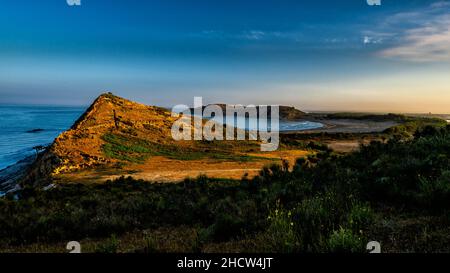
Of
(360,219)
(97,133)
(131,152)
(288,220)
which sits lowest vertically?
(131,152)

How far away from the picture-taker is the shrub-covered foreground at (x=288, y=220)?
212 inches

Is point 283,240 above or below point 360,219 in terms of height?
below

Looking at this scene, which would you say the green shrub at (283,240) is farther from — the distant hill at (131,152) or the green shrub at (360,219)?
the distant hill at (131,152)

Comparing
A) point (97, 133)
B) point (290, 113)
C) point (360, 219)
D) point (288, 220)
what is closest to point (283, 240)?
point (288, 220)

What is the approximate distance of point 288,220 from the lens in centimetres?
641

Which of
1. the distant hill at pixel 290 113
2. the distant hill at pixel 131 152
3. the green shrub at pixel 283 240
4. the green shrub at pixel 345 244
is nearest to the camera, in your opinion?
the green shrub at pixel 345 244

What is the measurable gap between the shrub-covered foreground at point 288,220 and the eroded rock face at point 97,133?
9.91 metres

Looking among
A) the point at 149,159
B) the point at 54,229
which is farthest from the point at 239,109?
the point at 54,229

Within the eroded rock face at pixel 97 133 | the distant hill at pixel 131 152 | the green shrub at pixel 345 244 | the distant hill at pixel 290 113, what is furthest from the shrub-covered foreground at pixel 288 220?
the distant hill at pixel 290 113

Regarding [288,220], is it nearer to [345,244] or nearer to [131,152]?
[345,244]

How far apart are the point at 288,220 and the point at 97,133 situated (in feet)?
91.3
